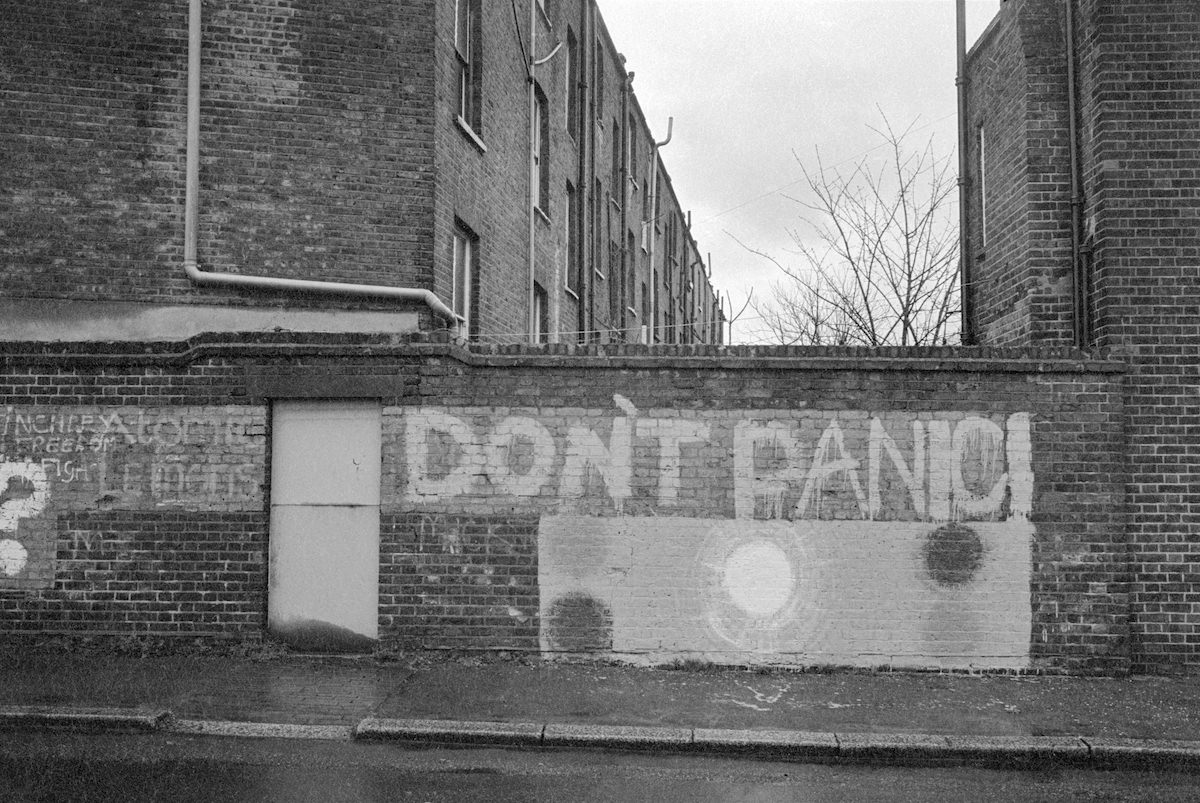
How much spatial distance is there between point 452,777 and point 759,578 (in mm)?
3629

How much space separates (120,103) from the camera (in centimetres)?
1121

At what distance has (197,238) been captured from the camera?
11109 mm

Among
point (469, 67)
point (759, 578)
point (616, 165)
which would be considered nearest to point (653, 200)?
point (616, 165)

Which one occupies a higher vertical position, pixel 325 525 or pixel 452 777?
pixel 325 525

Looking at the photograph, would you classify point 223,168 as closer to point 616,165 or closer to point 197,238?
point 197,238

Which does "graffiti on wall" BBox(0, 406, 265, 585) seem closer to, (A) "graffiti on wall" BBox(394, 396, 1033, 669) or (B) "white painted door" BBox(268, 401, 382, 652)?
(B) "white painted door" BBox(268, 401, 382, 652)

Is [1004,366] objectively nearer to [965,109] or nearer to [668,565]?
[668,565]

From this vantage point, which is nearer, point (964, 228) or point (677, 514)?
point (677, 514)

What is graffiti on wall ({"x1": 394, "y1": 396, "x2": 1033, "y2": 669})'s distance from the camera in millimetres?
8789

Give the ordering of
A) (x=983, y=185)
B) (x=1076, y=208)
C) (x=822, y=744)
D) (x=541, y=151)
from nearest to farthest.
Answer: (x=822, y=744) → (x=1076, y=208) → (x=983, y=185) → (x=541, y=151)

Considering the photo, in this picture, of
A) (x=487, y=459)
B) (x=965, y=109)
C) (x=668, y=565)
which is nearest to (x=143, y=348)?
(x=487, y=459)

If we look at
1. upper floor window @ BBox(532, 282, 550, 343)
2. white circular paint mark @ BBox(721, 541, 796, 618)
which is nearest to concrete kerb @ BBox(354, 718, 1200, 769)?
white circular paint mark @ BBox(721, 541, 796, 618)

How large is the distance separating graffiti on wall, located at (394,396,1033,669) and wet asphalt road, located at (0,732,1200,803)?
227 centimetres

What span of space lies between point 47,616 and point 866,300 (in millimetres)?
10775
